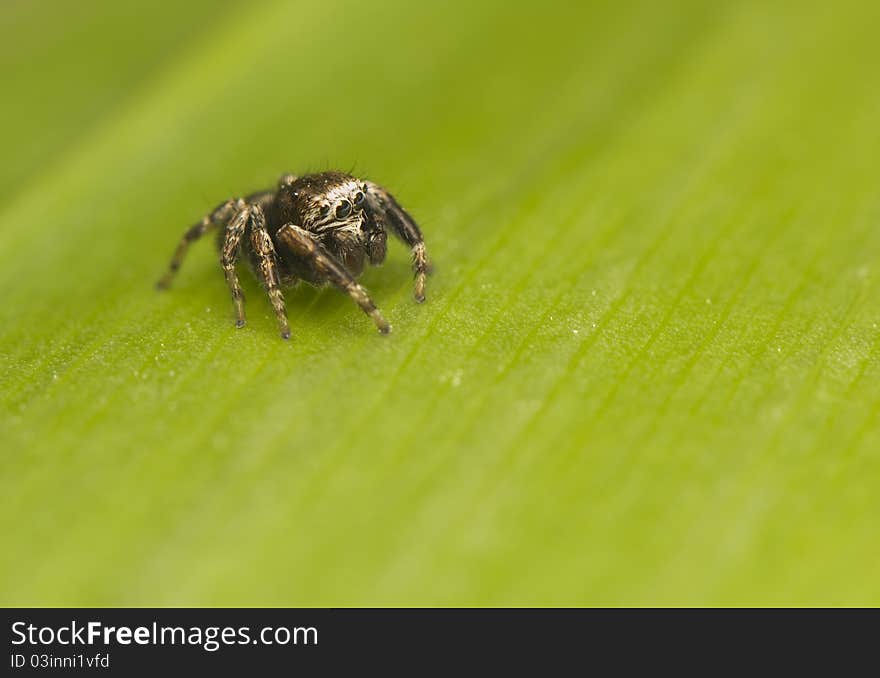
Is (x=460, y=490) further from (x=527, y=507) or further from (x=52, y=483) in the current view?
(x=52, y=483)

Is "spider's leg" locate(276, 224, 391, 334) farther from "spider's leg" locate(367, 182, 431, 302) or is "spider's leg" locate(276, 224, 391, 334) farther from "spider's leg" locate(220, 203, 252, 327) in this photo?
"spider's leg" locate(367, 182, 431, 302)

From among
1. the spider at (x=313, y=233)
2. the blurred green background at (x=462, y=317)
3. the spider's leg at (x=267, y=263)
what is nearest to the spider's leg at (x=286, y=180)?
the spider at (x=313, y=233)

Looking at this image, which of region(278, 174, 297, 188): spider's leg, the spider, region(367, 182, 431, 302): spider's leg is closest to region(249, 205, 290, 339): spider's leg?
the spider

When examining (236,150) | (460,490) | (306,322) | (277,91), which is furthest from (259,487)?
(277,91)

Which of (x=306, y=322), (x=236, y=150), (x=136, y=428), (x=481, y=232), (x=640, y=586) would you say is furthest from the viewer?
(x=236, y=150)

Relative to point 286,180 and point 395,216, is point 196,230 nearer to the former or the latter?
point 286,180

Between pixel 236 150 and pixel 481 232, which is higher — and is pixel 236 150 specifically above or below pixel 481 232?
above

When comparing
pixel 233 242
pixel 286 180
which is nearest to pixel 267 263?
pixel 233 242
